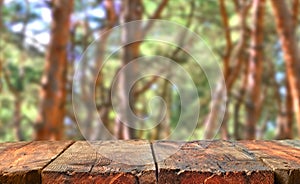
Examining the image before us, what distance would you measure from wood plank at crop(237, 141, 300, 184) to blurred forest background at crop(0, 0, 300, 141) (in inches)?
60.3

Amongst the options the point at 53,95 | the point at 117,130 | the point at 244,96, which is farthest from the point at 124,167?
the point at 244,96

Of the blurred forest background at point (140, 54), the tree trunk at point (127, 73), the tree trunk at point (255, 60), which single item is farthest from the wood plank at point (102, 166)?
the tree trunk at point (255, 60)

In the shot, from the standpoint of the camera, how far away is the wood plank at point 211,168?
56 cm

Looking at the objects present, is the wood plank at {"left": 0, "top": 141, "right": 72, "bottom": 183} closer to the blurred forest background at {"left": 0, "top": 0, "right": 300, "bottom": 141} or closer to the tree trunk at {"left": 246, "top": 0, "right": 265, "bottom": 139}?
the blurred forest background at {"left": 0, "top": 0, "right": 300, "bottom": 141}

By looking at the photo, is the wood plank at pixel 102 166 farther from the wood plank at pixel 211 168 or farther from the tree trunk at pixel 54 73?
Result: the tree trunk at pixel 54 73

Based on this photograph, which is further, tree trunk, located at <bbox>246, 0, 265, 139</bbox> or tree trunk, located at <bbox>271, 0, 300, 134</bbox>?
tree trunk, located at <bbox>246, 0, 265, 139</bbox>

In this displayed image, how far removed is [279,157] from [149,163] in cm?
20

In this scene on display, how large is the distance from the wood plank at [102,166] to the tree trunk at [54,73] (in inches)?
76.4

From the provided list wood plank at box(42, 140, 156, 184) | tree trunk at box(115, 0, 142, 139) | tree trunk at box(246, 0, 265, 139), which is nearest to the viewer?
wood plank at box(42, 140, 156, 184)

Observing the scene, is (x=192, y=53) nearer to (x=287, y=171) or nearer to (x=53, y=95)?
(x=287, y=171)

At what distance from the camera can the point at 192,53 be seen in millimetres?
1036

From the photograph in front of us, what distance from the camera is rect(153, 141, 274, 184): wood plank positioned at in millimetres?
557

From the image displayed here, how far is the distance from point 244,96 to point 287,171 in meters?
4.07

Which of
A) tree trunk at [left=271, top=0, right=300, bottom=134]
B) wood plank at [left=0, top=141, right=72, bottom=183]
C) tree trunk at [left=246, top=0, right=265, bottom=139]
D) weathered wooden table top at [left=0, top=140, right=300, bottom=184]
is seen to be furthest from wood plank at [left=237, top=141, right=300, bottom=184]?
tree trunk at [left=246, top=0, right=265, bottom=139]
